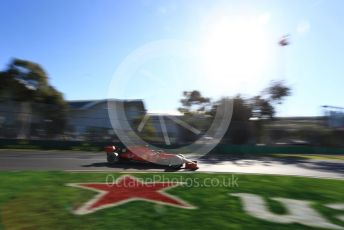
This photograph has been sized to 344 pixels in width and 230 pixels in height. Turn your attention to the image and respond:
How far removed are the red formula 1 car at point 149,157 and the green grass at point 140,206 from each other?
4.28 meters

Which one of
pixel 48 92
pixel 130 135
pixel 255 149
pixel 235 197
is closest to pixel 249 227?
pixel 235 197

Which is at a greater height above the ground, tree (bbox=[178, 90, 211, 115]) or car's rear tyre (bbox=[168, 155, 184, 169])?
tree (bbox=[178, 90, 211, 115])

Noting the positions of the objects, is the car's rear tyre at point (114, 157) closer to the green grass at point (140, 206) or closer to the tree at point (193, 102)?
the green grass at point (140, 206)

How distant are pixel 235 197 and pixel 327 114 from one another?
3855 centimetres

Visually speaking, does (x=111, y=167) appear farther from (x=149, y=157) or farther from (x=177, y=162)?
(x=177, y=162)

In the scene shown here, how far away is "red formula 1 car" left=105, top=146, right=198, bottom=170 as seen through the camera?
48.8 ft

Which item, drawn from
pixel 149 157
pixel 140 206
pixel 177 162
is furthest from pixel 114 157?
pixel 140 206

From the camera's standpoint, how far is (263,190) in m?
9.46

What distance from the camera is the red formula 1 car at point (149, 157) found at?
14.9 meters

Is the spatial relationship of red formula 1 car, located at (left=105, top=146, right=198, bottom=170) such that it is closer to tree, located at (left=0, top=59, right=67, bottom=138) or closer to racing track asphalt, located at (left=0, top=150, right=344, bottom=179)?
racing track asphalt, located at (left=0, top=150, right=344, bottom=179)

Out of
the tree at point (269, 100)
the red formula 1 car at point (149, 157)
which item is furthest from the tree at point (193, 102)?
the red formula 1 car at point (149, 157)

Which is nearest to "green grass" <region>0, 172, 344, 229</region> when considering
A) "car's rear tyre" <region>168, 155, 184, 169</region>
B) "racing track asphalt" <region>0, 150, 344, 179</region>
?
"racing track asphalt" <region>0, 150, 344, 179</region>

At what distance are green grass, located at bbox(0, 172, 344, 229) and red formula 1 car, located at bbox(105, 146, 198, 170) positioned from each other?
169 inches

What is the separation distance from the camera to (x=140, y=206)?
26.0 feet
